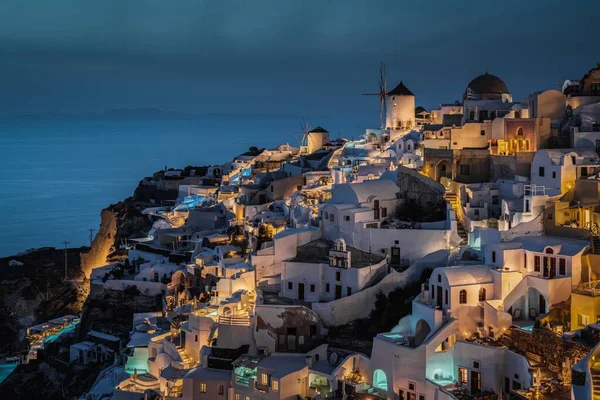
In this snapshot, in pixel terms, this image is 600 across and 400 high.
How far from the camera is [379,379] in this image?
1914 centimetres

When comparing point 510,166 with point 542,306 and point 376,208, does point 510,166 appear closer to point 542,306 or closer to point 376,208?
point 376,208

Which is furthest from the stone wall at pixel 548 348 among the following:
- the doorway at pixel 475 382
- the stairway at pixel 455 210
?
the stairway at pixel 455 210

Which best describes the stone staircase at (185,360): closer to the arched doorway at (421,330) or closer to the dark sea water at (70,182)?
the arched doorway at (421,330)

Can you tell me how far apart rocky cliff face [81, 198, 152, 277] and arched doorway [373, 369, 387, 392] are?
21.5m

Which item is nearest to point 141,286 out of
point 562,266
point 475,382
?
point 475,382

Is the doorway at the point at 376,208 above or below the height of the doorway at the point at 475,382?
above

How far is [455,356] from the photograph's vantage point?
1808cm

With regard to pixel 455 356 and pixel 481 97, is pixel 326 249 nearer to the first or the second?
pixel 455 356

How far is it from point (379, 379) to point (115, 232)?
2682 cm

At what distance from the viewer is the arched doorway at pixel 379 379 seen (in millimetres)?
19047

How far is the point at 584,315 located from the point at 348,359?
5338 mm

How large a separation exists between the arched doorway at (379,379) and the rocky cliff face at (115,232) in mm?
21492

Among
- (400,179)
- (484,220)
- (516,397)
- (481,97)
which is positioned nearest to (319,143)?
(481,97)

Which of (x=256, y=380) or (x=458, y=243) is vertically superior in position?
(x=458, y=243)
